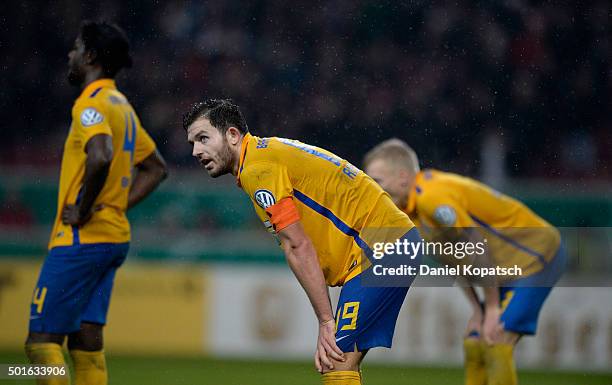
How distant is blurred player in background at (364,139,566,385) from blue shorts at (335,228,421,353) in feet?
4.50

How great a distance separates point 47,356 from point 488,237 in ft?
9.15

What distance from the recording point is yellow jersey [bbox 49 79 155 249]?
184 inches

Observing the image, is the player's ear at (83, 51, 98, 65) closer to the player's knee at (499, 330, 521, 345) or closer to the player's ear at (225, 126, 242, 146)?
the player's ear at (225, 126, 242, 146)

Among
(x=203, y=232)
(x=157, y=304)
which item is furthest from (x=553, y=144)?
(x=157, y=304)

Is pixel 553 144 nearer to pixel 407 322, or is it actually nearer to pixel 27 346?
pixel 407 322

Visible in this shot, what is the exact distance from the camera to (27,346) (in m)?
4.58

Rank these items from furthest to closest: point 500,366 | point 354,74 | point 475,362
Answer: point 354,74 → point 475,362 → point 500,366

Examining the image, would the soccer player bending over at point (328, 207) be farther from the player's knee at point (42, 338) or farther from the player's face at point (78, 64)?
the player's knee at point (42, 338)

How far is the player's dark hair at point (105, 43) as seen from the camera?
4.91 m

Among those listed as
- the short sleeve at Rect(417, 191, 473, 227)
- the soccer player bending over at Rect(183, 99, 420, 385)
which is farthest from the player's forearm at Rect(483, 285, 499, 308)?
the soccer player bending over at Rect(183, 99, 420, 385)

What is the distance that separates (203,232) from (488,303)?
5217mm

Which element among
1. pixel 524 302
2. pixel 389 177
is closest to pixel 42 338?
pixel 389 177

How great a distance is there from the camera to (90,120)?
4.67m

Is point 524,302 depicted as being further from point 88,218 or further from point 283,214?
point 88,218
